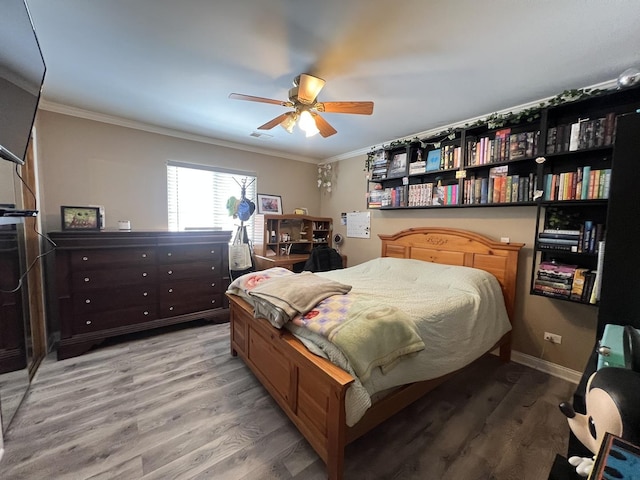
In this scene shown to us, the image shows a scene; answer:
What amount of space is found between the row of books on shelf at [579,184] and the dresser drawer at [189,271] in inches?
136

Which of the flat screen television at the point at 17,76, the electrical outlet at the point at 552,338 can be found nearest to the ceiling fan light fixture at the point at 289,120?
the flat screen television at the point at 17,76

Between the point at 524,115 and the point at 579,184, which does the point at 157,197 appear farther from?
the point at 579,184

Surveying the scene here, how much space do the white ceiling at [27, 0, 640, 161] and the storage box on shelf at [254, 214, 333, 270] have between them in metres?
1.70

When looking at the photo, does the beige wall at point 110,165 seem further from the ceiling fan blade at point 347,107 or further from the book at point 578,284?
the book at point 578,284

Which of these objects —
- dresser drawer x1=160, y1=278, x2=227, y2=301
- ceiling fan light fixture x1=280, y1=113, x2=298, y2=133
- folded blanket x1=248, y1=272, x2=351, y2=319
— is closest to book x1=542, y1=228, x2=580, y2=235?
folded blanket x1=248, y1=272, x2=351, y2=319

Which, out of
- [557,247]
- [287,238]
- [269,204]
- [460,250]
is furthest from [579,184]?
[269,204]

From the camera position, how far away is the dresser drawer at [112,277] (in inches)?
97.8

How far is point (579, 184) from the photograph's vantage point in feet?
6.68

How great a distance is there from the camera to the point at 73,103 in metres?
2.58

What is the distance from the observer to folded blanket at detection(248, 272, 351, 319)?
1.65 m

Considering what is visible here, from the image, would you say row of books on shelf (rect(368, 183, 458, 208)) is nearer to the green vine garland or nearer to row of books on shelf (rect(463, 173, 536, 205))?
row of books on shelf (rect(463, 173, 536, 205))

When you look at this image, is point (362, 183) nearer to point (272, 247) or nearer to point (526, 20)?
point (272, 247)

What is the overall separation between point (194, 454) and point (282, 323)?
0.85 metres

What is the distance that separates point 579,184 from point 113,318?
14.1 ft
